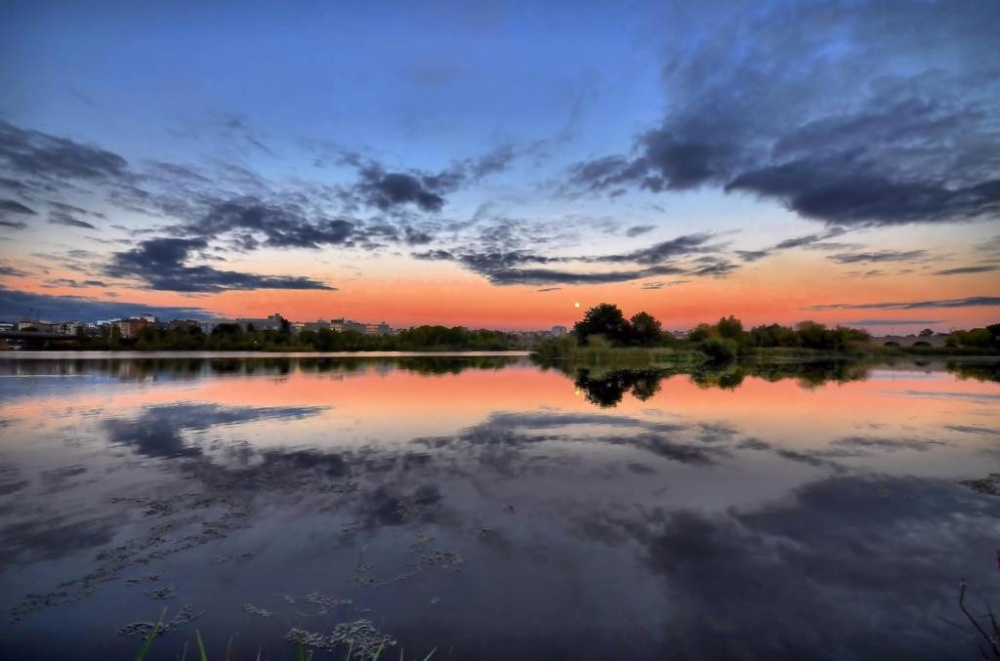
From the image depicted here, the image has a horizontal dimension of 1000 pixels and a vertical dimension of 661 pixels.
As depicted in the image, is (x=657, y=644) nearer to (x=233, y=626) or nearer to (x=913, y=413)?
(x=233, y=626)

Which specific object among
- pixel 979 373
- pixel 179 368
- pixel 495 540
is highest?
pixel 179 368

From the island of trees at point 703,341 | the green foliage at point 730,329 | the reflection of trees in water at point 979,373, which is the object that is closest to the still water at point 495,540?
the reflection of trees in water at point 979,373

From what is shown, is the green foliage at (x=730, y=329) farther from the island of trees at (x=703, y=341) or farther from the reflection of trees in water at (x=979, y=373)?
the reflection of trees in water at (x=979, y=373)

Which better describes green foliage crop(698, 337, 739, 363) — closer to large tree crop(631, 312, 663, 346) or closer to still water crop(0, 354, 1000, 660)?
large tree crop(631, 312, 663, 346)

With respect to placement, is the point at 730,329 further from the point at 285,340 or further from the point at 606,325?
the point at 285,340

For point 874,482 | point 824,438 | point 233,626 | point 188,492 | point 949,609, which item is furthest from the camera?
point 824,438

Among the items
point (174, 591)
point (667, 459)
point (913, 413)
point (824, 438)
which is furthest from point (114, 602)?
point (913, 413)

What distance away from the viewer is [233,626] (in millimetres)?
4328

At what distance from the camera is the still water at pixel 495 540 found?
14.0ft

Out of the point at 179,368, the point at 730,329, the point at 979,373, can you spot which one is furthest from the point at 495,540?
the point at 730,329

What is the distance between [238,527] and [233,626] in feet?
8.02

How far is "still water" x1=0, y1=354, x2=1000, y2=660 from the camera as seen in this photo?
4.27m

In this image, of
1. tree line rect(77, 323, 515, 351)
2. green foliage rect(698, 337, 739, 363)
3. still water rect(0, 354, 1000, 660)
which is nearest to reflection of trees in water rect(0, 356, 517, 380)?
still water rect(0, 354, 1000, 660)

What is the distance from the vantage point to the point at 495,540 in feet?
20.3
